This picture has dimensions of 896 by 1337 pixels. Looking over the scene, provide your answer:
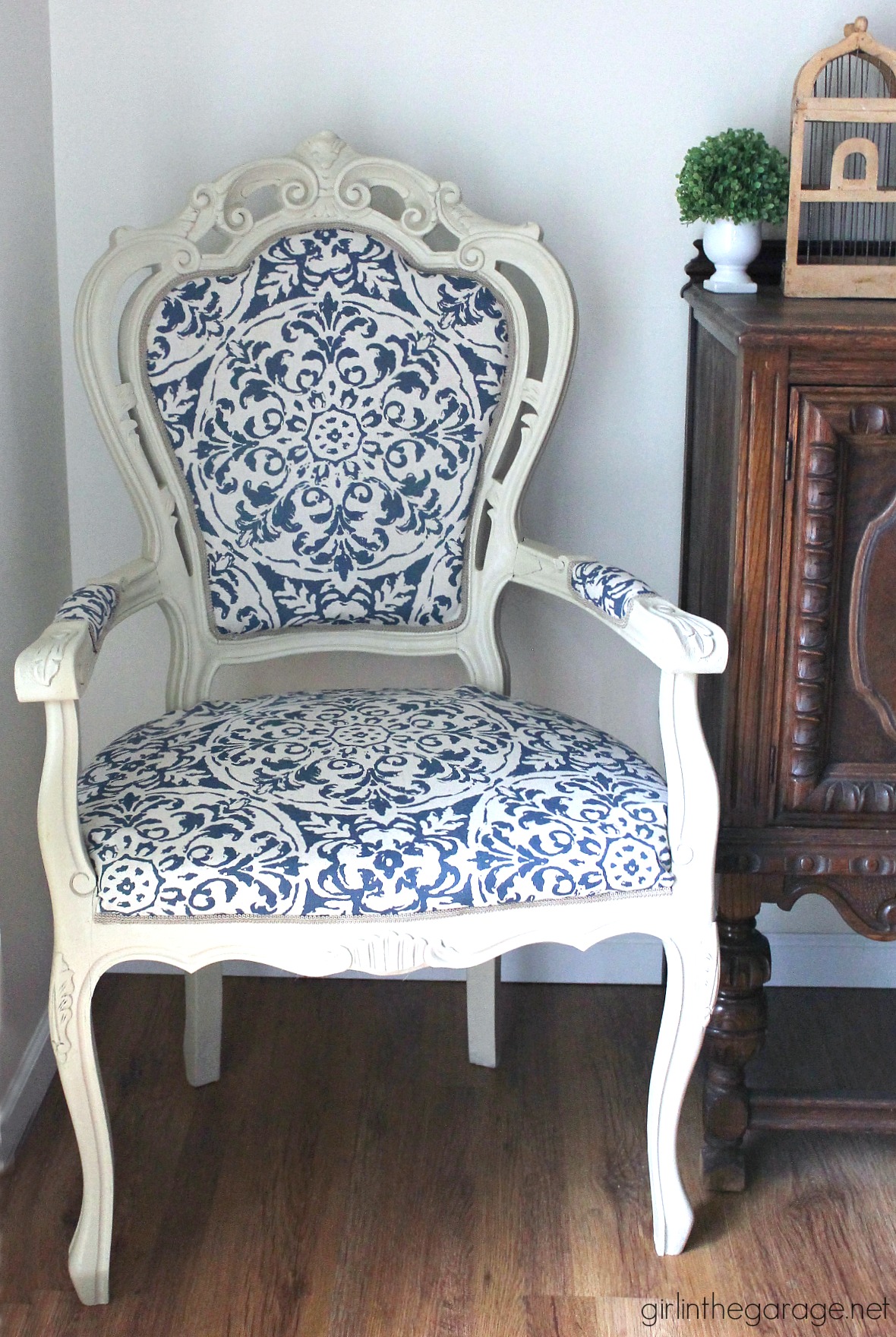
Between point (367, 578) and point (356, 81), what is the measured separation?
27.1 inches

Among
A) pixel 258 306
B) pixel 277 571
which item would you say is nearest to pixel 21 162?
pixel 258 306

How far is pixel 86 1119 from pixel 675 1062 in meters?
0.62

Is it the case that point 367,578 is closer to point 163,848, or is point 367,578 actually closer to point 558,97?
point 163,848

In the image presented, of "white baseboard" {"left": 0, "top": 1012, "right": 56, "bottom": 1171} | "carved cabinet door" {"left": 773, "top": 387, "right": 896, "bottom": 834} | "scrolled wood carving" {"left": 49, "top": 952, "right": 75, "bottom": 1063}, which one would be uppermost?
"carved cabinet door" {"left": 773, "top": 387, "right": 896, "bottom": 834}

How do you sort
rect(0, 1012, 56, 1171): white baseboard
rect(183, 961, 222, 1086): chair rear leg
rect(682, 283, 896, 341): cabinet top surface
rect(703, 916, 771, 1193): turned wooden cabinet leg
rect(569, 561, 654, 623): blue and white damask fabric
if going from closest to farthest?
rect(682, 283, 896, 341): cabinet top surface < rect(569, 561, 654, 623): blue and white damask fabric < rect(703, 916, 771, 1193): turned wooden cabinet leg < rect(0, 1012, 56, 1171): white baseboard < rect(183, 961, 222, 1086): chair rear leg

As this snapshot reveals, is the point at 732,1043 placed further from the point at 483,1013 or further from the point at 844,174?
the point at 844,174

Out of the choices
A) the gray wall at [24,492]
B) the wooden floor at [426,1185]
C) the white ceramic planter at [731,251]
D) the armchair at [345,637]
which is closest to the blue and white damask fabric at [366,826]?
the armchair at [345,637]

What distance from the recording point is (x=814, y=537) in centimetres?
151

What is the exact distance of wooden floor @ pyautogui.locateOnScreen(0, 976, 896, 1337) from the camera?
1545 mm

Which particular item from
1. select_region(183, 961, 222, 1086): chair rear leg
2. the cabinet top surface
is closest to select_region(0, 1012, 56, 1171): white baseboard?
select_region(183, 961, 222, 1086): chair rear leg

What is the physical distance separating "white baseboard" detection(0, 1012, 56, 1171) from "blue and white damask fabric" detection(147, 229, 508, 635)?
25.4 inches

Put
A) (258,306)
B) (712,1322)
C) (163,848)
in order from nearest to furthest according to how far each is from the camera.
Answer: (163,848) < (712,1322) < (258,306)

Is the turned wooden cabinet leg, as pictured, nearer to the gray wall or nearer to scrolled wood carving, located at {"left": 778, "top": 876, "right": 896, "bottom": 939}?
scrolled wood carving, located at {"left": 778, "top": 876, "right": 896, "bottom": 939}

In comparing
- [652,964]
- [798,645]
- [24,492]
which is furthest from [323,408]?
[652,964]
